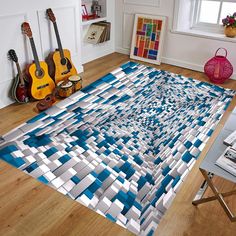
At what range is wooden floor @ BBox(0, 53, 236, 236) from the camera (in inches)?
67.6

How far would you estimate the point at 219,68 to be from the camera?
3.46 metres

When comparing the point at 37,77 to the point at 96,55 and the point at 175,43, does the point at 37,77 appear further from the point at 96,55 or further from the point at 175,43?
the point at 175,43

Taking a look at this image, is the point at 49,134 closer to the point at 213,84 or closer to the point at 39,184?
the point at 39,184

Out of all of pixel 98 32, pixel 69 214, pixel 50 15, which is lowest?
pixel 69 214

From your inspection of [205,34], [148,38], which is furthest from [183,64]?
[148,38]

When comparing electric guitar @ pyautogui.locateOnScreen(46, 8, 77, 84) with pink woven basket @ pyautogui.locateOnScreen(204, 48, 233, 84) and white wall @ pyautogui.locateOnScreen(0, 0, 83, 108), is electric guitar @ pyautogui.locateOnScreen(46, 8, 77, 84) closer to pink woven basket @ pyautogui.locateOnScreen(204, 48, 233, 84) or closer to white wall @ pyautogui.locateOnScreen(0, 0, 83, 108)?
white wall @ pyautogui.locateOnScreen(0, 0, 83, 108)

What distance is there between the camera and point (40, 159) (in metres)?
2.23

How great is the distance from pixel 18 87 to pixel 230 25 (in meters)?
2.73

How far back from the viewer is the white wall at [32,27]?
109 inches

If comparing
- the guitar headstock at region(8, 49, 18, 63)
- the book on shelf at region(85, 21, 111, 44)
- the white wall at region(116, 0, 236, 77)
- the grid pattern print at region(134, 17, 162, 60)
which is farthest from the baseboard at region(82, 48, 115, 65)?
the guitar headstock at region(8, 49, 18, 63)

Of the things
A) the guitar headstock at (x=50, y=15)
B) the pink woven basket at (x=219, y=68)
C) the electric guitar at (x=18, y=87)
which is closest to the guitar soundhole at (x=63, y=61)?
the guitar headstock at (x=50, y=15)

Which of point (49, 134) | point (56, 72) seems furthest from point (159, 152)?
point (56, 72)

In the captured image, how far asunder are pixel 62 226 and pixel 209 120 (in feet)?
5.85

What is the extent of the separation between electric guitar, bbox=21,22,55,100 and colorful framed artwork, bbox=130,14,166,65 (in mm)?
1668
